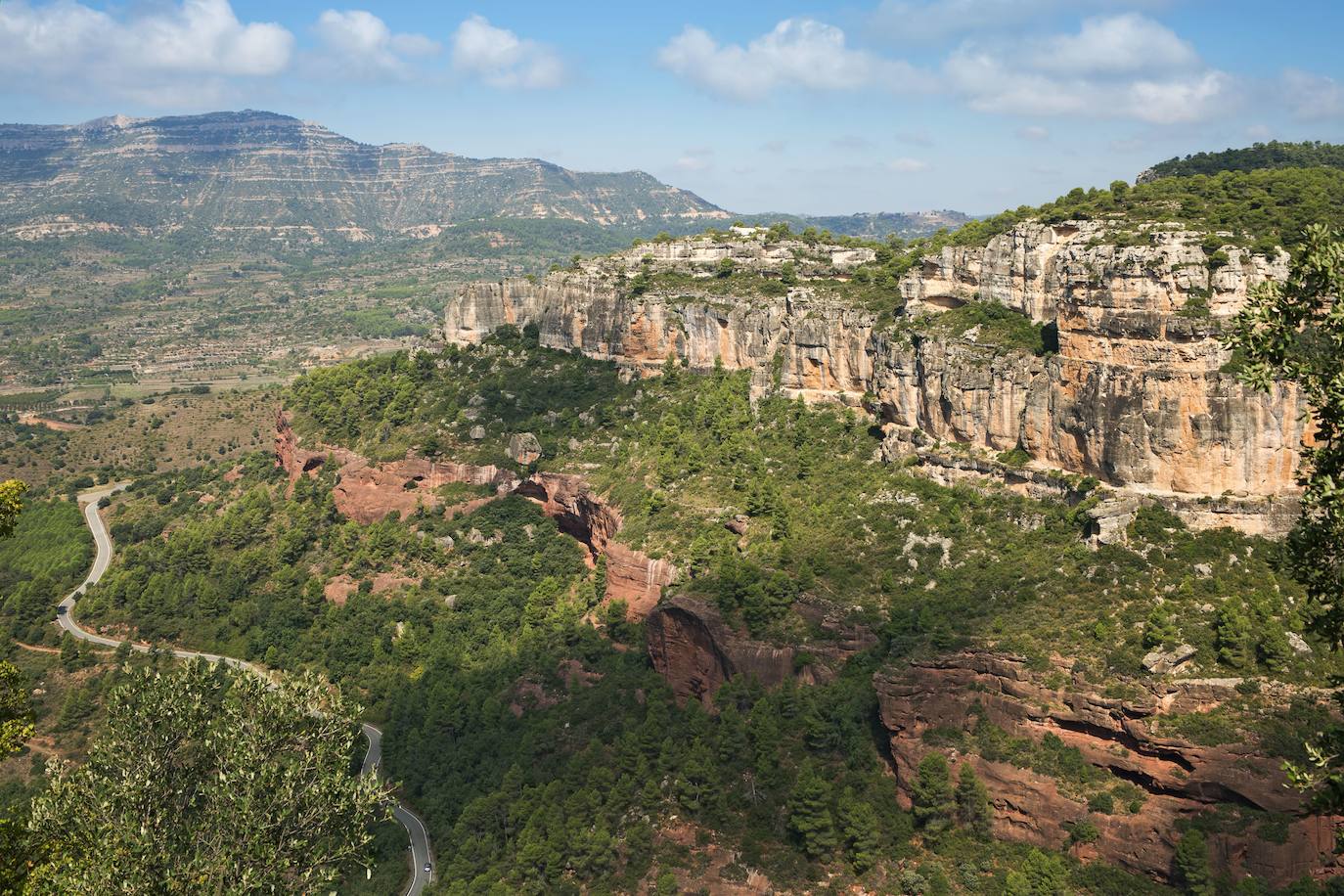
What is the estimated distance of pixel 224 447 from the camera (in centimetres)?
16025

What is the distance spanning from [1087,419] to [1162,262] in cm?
987

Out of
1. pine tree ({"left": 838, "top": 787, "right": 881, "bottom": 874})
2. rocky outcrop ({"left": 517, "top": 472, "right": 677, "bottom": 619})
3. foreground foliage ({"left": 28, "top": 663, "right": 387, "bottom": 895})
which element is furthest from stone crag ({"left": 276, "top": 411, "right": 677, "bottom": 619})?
foreground foliage ({"left": 28, "top": 663, "right": 387, "bottom": 895})

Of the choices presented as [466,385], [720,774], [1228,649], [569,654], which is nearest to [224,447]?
[466,385]

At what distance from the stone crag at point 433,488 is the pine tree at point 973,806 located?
35.7 meters

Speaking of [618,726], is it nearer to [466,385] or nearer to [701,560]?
[701,560]

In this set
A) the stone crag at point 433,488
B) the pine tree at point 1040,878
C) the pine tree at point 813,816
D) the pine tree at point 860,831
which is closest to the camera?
the pine tree at point 1040,878

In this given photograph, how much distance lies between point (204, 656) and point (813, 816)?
60307mm

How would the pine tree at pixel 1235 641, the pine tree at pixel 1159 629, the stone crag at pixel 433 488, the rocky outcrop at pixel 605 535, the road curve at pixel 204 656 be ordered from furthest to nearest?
the stone crag at pixel 433 488, the rocky outcrop at pixel 605 535, the road curve at pixel 204 656, the pine tree at pixel 1159 629, the pine tree at pixel 1235 641

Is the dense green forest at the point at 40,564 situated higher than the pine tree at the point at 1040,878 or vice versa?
the pine tree at the point at 1040,878

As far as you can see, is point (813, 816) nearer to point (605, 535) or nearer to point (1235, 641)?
point (1235, 641)

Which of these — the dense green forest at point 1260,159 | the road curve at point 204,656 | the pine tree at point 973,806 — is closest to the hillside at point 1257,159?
the dense green forest at point 1260,159

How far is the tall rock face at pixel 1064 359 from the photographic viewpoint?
58.7m

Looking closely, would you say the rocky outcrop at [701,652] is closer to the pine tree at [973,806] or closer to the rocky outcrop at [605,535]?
the rocky outcrop at [605,535]

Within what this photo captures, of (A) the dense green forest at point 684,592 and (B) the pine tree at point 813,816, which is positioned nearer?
(A) the dense green forest at point 684,592
